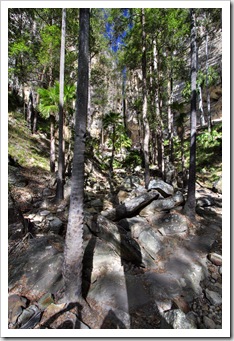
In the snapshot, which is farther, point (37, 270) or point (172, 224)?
point (172, 224)

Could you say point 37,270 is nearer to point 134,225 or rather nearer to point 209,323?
point 134,225

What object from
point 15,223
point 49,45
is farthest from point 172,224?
point 49,45

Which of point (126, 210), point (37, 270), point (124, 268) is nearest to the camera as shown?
point (37, 270)

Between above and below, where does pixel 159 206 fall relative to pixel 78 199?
below

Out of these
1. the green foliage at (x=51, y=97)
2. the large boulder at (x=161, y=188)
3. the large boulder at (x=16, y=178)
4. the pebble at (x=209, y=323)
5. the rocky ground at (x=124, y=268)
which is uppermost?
the green foliage at (x=51, y=97)

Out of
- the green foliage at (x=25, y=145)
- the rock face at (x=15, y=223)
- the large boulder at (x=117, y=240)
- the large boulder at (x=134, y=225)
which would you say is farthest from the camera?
the green foliage at (x=25, y=145)

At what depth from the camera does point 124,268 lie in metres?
4.16

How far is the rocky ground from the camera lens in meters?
2.93

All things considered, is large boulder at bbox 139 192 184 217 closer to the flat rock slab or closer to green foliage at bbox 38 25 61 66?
the flat rock slab

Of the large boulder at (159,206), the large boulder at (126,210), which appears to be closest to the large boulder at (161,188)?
the large boulder at (159,206)

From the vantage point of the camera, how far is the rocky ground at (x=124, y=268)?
293 centimetres

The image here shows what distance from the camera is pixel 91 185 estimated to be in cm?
1059

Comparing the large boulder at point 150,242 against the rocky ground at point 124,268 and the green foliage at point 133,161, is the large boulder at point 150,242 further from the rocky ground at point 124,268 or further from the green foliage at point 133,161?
the green foliage at point 133,161

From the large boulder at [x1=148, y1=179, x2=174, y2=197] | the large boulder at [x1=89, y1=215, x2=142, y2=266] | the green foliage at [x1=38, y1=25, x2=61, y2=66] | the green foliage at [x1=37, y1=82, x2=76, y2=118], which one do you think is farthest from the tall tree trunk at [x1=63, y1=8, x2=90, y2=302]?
the green foliage at [x1=38, y1=25, x2=61, y2=66]
